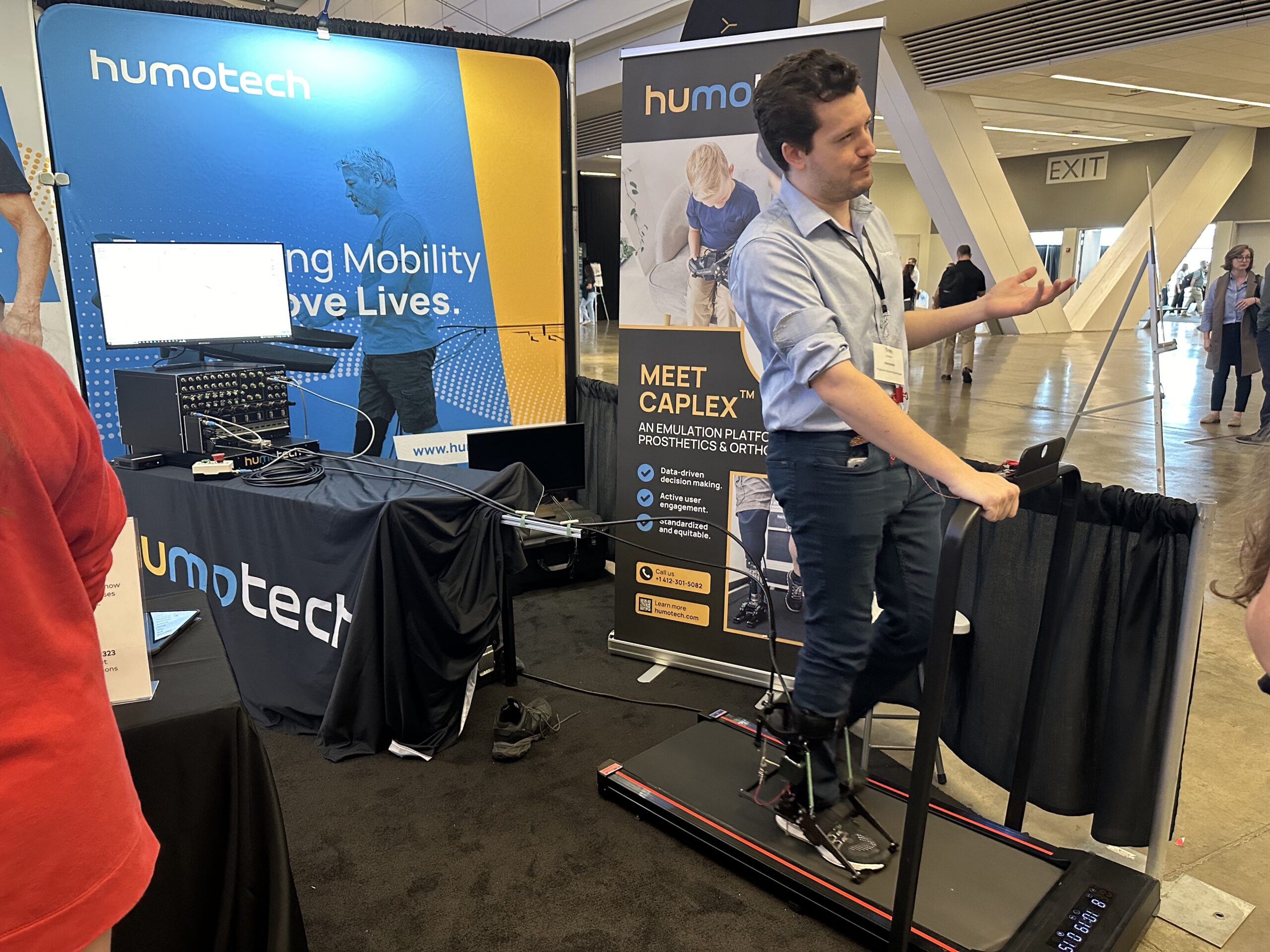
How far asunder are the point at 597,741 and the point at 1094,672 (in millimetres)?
1385

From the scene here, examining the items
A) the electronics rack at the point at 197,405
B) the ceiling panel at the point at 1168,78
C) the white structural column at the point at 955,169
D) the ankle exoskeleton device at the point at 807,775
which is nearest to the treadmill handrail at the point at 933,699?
the ankle exoskeleton device at the point at 807,775

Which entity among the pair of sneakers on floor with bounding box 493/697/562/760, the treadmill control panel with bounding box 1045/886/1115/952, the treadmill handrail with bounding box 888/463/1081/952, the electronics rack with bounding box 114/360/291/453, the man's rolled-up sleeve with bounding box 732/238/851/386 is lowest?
the pair of sneakers on floor with bounding box 493/697/562/760

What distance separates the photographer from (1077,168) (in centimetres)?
1873

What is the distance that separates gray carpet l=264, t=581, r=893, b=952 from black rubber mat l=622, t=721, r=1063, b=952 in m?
0.11

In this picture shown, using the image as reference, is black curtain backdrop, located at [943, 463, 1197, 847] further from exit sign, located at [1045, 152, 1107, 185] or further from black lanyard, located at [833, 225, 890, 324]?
exit sign, located at [1045, 152, 1107, 185]

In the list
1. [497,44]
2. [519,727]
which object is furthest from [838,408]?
[497,44]

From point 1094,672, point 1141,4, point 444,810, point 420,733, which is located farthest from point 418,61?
point 1141,4

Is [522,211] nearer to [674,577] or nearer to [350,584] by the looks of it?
[674,577]

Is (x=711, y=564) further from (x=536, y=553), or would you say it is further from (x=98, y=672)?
(x=98, y=672)

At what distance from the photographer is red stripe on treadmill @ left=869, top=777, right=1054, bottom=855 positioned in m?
1.82

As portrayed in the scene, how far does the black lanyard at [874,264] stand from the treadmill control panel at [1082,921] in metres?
1.23

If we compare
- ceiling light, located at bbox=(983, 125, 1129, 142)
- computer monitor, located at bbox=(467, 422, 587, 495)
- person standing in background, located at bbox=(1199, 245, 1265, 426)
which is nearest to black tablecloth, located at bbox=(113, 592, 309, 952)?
computer monitor, located at bbox=(467, 422, 587, 495)

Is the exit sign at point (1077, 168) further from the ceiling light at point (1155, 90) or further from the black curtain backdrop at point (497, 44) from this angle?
the black curtain backdrop at point (497, 44)

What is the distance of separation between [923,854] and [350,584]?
5.32 ft
